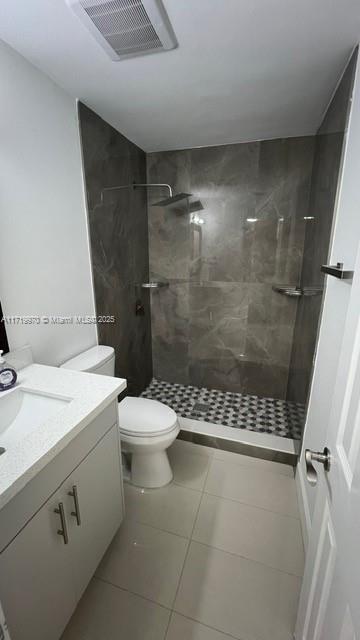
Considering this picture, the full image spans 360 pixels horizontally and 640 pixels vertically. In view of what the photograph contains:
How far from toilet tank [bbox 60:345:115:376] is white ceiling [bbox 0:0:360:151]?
4.70 feet

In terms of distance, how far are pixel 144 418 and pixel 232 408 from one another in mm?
1125

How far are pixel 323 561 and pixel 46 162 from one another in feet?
6.15

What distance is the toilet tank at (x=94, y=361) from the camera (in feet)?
4.90

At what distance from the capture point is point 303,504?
4.78 ft

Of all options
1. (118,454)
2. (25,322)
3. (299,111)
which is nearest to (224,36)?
(299,111)

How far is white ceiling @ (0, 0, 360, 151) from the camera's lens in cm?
94

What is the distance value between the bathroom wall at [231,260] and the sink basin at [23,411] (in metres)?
1.69

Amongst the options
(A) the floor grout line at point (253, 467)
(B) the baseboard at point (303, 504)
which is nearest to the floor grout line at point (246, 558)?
(B) the baseboard at point (303, 504)

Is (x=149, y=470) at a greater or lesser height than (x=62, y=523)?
lesser

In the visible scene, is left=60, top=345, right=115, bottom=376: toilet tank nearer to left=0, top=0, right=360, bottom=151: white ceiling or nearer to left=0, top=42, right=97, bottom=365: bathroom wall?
left=0, top=42, right=97, bottom=365: bathroom wall

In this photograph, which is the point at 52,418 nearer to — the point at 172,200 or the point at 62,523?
the point at 62,523

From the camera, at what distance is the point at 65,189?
4.78 feet

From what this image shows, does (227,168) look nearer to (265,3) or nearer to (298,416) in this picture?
(265,3)

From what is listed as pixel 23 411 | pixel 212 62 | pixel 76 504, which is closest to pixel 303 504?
pixel 76 504
